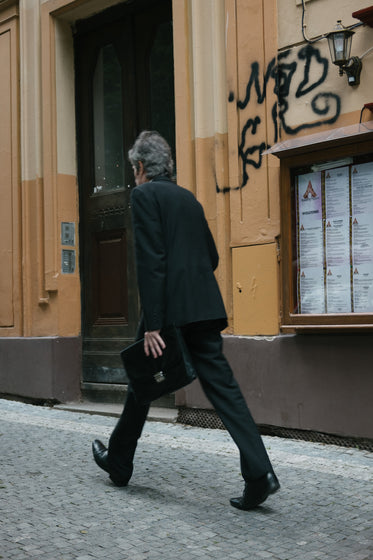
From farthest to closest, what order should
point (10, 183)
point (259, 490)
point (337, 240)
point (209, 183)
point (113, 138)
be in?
point (10, 183) < point (113, 138) < point (209, 183) < point (337, 240) < point (259, 490)

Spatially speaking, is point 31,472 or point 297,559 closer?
point 297,559

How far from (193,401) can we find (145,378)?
7.70ft

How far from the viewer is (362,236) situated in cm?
490

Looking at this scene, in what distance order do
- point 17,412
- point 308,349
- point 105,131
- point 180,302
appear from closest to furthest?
point 180,302, point 308,349, point 17,412, point 105,131

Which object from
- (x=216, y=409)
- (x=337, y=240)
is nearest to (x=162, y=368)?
(x=216, y=409)

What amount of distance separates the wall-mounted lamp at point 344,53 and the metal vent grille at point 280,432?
2.49 meters

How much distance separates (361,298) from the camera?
4.86m

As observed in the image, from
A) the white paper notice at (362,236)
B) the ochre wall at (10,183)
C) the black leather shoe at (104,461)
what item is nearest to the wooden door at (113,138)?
the ochre wall at (10,183)

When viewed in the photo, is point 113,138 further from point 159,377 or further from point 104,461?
point 159,377

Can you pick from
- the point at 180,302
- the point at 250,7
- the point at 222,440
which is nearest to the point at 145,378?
the point at 180,302

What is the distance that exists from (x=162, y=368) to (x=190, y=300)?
373mm

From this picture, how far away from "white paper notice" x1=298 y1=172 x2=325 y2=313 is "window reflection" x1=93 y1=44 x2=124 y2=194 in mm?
2718

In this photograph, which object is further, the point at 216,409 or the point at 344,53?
the point at 344,53

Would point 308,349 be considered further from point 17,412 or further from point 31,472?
point 17,412
